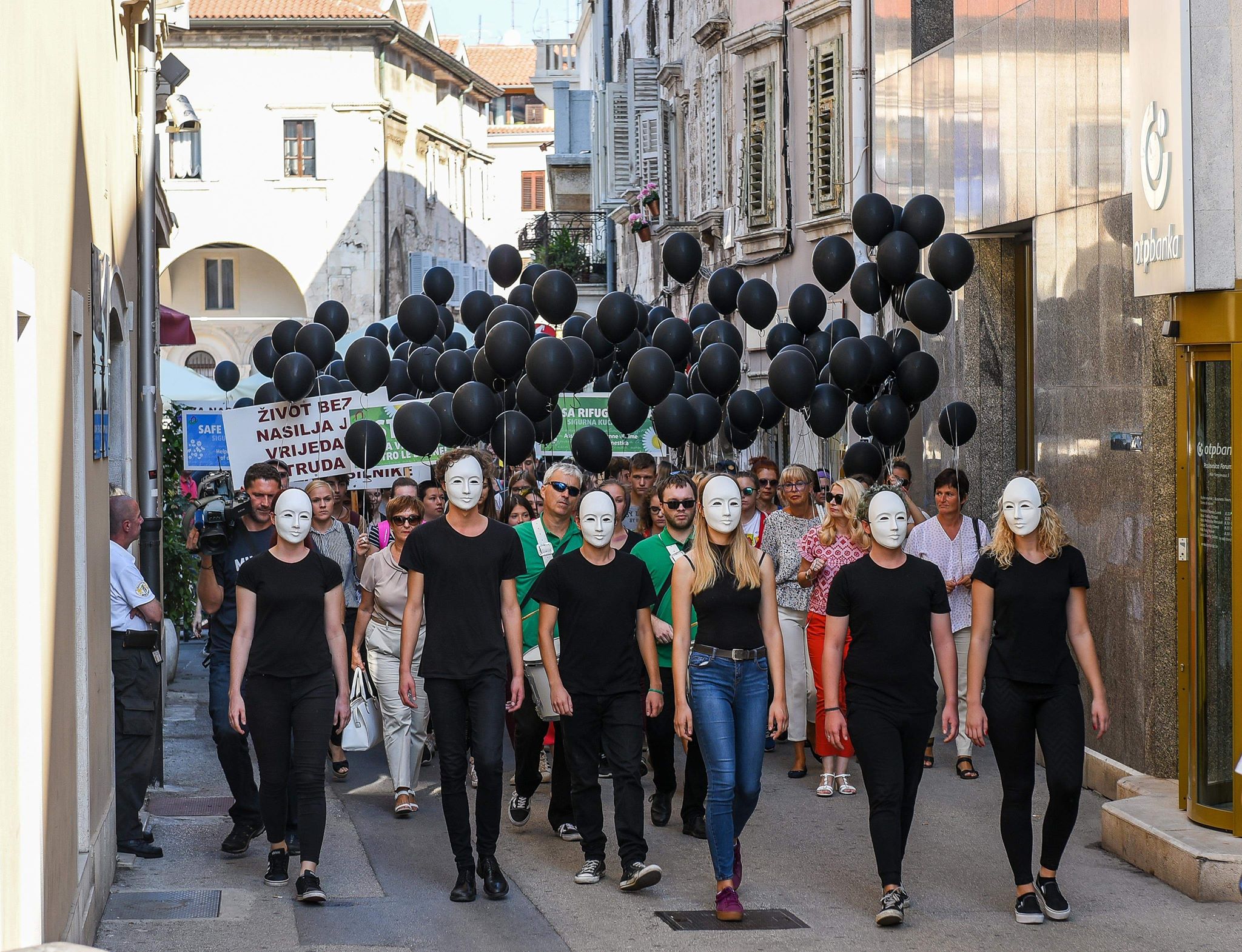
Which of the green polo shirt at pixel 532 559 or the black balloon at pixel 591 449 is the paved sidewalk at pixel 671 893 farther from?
the black balloon at pixel 591 449

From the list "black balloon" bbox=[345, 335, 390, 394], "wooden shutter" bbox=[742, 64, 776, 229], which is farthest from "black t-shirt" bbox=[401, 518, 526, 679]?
"wooden shutter" bbox=[742, 64, 776, 229]

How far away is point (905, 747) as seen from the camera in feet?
24.0

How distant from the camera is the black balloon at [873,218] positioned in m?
12.8

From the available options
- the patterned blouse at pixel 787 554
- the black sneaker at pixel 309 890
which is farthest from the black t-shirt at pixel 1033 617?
the patterned blouse at pixel 787 554

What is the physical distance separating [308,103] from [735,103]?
93.2 ft

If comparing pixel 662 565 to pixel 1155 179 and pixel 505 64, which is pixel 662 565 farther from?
pixel 505 64

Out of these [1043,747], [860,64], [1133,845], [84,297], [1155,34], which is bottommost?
[1133,845]

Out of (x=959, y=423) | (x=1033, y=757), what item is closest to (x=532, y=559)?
(x=1033, y=757)

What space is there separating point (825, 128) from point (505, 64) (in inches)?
2320

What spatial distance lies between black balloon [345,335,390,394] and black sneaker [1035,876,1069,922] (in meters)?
10.2

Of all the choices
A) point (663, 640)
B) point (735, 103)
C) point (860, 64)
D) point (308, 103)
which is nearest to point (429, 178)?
point (308, 103)

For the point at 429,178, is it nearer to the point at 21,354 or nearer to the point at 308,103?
the point at 308,103

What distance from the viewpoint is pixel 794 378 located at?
525 inches

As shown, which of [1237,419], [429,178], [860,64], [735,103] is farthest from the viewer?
[429,178]
